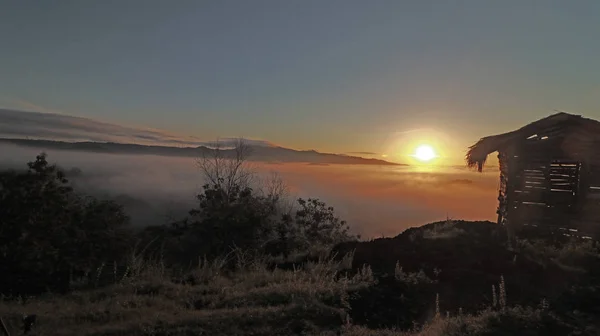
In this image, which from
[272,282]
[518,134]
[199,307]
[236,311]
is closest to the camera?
[236,311]

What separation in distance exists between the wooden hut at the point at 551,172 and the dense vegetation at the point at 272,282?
844mm

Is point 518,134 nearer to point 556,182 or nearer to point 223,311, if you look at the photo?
point 556,182

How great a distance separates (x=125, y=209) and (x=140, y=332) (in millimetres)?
11016

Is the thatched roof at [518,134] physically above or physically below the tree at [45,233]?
above

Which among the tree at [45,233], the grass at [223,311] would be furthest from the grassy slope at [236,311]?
the tree at [45,233]

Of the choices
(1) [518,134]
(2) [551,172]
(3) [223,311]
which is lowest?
(3) [223,311]

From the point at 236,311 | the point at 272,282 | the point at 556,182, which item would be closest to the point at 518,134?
the point at 556,182

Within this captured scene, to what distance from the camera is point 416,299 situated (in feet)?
24.4

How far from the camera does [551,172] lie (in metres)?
13.4

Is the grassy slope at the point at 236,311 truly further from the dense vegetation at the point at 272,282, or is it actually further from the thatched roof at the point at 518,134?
the thatched roof at the point at 518,134

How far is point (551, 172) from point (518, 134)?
1.42 metres

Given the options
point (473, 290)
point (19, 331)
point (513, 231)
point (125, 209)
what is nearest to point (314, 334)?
point (19, 331)

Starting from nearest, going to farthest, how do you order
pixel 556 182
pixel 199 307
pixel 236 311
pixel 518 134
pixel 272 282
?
pixel 236 311 → pixel 199 307 → pixel 272 282 → pixel 556 182 → pixel 518 134

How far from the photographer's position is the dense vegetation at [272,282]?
5816mm
